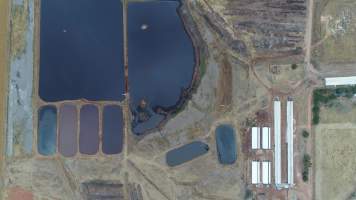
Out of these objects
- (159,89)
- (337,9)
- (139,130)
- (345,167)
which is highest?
(337,9)

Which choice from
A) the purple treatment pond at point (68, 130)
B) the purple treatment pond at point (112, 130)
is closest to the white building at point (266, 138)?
the purple treatment pond at point (112, 130)

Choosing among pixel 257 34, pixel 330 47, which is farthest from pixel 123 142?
pixel 330 47

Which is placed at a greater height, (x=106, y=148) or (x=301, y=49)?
(x=301, y=49)

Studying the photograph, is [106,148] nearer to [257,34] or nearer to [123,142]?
[123,142]

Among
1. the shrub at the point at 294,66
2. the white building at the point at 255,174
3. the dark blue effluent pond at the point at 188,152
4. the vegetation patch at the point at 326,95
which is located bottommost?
the white building at the point at 255,174

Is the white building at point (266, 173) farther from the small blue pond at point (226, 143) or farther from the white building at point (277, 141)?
the small blue pond at point (226, 143)

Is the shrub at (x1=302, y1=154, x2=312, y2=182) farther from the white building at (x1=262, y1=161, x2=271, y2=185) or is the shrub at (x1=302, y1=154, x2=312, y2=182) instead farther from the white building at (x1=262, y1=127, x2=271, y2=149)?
the white building at (x1=262, y1=127, x2=271, y2=149)
